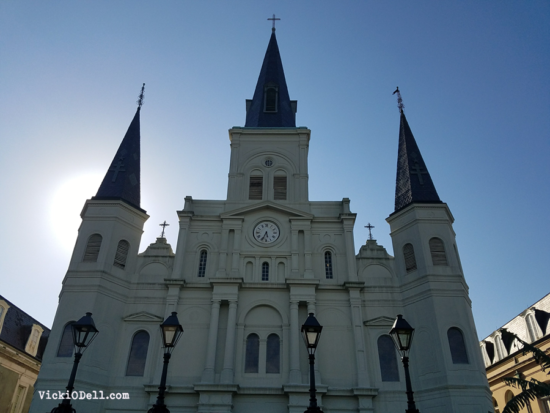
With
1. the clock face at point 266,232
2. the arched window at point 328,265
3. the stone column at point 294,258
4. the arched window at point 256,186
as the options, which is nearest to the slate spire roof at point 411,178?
the arched window at point 328,265

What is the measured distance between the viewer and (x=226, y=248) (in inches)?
952

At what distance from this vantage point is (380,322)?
71.5 ft

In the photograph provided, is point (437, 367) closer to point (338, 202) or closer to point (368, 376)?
point (368, 376)

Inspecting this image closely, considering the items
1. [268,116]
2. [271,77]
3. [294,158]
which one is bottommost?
[294,158]

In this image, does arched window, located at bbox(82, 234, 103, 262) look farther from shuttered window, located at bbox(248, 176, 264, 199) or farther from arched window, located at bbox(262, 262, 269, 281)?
shuttered window, located at bbox(248, 176, 264, 199)

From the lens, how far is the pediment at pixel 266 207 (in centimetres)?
2516

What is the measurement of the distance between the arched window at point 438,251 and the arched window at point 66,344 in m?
17.8

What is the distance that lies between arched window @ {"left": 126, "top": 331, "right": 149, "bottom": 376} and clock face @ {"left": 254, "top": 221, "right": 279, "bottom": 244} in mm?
7757

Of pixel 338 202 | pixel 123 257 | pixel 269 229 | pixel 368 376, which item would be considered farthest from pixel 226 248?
pixel 368 376

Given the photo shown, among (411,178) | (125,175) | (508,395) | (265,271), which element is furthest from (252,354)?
(508,395)

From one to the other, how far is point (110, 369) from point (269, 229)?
1066 cm

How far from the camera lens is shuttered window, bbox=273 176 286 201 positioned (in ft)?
87.6

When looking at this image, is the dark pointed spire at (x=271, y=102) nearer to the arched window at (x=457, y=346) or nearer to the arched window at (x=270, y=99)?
the arched window at (x=270, y=99)

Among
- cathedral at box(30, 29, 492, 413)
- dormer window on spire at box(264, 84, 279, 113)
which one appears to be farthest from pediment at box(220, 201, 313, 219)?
dormer window on spire at box(264, 84, 279, 113)
